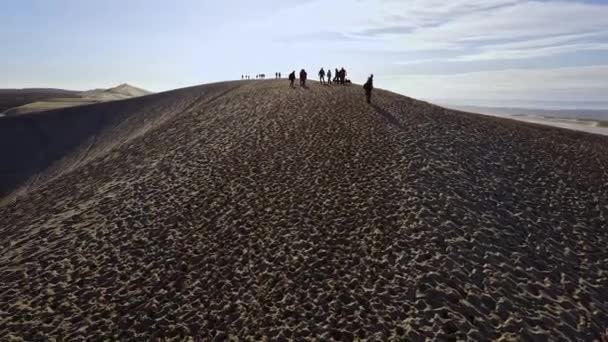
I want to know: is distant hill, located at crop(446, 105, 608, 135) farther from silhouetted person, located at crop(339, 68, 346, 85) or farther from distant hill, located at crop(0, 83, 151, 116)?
distant hill, located at crop(0, 83, 151, 116)

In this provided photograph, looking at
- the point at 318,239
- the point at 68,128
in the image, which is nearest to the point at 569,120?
the point at 68,128

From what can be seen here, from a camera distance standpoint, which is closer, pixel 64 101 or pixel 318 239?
pixel 318 239

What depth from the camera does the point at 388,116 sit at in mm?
28516

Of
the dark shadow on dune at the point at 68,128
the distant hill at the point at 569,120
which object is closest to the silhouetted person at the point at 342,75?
the dark shadow on dune at the point at 68,128

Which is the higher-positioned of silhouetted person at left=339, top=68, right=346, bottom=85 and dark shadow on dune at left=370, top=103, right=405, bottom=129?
silhouetted person at left=339, top=68, right=346, bottom=85

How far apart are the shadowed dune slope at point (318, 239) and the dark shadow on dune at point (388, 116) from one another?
0.28 meters

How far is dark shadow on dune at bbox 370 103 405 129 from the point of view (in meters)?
26.3

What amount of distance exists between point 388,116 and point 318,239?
52.3 ft

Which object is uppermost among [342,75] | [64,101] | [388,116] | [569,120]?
[342,75]

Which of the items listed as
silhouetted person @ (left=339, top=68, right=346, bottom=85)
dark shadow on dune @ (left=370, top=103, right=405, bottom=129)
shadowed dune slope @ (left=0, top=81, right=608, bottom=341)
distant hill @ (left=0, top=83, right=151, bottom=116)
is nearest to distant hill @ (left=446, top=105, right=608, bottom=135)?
silhouetted person @ (left=339, top=68, right=346, bottom=85)

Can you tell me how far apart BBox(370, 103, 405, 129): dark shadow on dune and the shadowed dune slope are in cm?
28

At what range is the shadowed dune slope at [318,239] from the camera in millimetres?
11398

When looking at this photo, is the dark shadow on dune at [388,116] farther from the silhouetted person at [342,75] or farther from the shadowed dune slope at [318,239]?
the silhouetted person at [342,75]

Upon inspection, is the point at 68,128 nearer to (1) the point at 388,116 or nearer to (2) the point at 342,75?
(2) the point at 342,75
